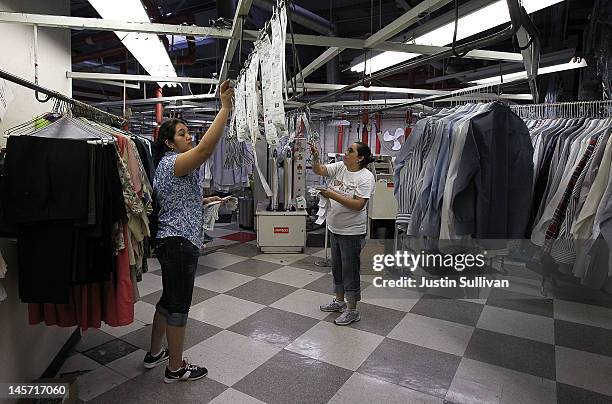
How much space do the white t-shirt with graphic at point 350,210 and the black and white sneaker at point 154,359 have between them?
1.50m

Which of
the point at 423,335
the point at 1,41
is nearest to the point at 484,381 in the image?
the point at 423,335

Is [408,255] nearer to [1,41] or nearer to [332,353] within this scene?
[332,353]

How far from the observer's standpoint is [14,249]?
6.57 feet

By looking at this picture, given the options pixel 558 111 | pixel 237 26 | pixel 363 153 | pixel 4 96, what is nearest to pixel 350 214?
pixel 363 153

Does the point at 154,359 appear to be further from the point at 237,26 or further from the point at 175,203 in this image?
the point at 237,26

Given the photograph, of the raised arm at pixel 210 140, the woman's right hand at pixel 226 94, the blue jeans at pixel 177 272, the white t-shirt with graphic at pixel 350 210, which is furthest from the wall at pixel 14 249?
the white t-shirt with graphic at pixel 350 210

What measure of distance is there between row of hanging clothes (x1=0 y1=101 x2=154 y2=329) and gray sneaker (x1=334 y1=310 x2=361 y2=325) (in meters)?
1.72

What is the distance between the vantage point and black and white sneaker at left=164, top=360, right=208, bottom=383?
2.30 metres

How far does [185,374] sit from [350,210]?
1597 mm

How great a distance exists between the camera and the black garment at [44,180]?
5.36 feet

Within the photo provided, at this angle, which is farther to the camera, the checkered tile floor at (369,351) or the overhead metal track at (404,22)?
the checkered tile floor at (369,351)

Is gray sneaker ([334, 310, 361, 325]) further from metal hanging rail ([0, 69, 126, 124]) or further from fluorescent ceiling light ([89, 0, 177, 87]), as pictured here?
fluorescent ceiling light ([89, 0, 177, 87])

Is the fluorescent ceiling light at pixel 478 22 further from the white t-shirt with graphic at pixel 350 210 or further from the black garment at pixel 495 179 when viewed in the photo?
the white t-shirt with graphic at pixel 350 210

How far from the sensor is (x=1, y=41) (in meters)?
2.01
